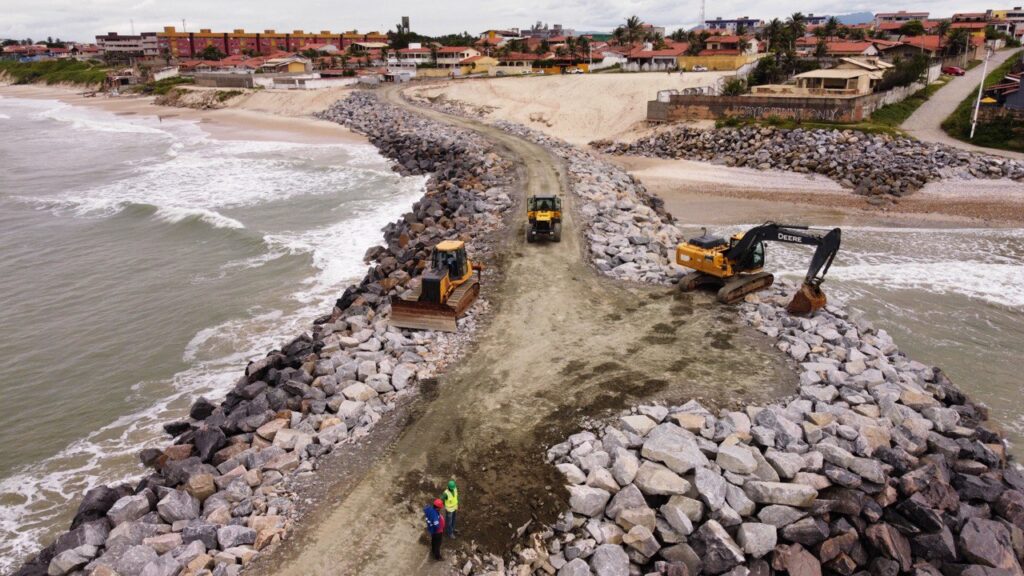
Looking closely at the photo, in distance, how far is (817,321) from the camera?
16.6 metres

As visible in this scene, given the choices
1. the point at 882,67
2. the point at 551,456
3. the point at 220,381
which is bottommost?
the point at 220,381

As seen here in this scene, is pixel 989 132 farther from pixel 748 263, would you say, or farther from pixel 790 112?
pixel 748 263

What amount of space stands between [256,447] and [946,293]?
22350 millimetres

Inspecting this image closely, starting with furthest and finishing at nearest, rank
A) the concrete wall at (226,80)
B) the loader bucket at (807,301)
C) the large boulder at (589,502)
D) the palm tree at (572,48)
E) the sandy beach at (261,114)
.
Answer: the concrete wall at (226,80), the palm tree at (572,48), the sandy beach at (261,114), the loader bucket at (807,301), the large boulder at (589,502)

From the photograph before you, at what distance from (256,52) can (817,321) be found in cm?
16932

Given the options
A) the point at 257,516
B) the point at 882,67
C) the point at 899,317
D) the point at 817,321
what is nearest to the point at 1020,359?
the point at 899,317

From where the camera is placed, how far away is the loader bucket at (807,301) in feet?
55.7

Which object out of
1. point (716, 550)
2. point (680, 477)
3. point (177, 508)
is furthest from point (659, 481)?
point (177, 508)

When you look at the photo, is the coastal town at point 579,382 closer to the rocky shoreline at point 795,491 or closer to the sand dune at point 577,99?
the rocky shoreline at point 795,491

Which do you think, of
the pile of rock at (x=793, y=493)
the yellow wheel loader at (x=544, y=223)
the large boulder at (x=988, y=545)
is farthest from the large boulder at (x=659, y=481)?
the yellow wheel loader at (x=544, y=223)

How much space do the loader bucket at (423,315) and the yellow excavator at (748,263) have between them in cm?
708

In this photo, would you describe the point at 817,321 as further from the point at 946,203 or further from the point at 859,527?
the point at 946,203

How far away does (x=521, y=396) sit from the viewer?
13656mm

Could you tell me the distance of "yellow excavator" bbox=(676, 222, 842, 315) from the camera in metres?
17.0
